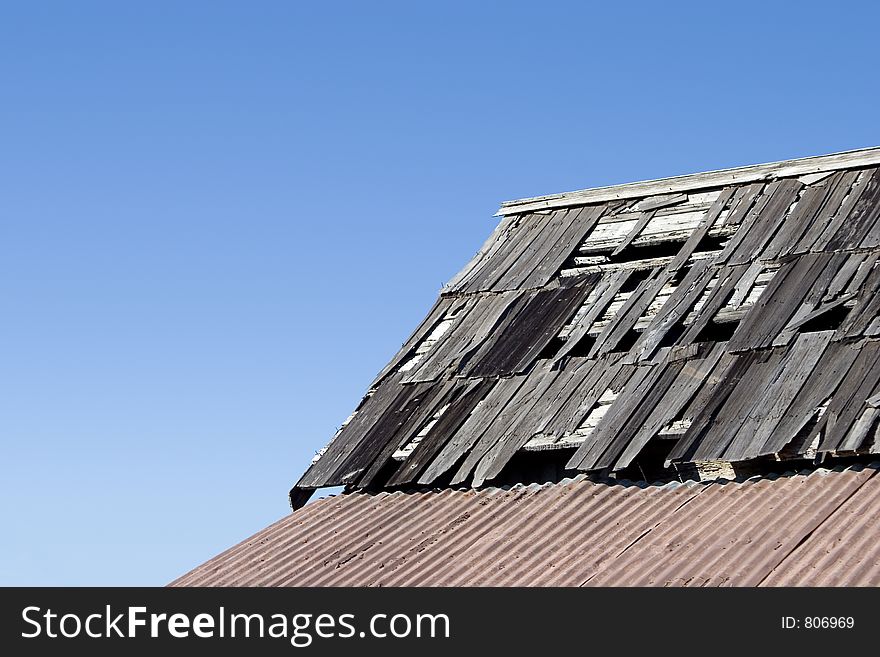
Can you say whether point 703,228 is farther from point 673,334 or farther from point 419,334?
point 419,334

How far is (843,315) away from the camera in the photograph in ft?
43.1

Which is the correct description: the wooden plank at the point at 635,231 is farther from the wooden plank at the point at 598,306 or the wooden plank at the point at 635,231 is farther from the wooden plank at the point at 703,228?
the wooden plank at the point at 703,228

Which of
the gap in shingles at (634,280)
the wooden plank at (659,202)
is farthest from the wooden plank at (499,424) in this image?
the wooden plank at (659,202)

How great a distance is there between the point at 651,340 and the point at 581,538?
3209mm

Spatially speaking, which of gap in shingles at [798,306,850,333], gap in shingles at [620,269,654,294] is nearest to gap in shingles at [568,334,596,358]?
gap in shingles at [620,269,654,294]

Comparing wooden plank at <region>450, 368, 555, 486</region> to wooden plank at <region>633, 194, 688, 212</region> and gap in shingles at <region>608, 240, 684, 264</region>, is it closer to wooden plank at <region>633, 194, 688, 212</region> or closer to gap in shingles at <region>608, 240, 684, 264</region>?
gap in shingles at <region>608, 240, 684, 264</region>

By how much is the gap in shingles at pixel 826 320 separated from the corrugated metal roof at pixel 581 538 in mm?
2189

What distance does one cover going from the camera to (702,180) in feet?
54.8

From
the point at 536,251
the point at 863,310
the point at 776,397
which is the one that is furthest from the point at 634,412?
the point at 536,251

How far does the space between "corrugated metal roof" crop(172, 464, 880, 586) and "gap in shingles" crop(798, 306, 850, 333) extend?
219cm

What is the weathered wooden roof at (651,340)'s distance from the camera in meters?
12.3

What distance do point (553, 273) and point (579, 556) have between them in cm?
570
